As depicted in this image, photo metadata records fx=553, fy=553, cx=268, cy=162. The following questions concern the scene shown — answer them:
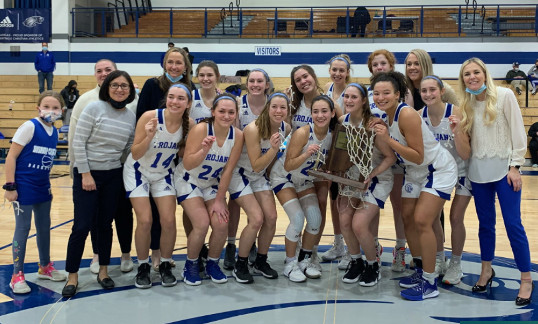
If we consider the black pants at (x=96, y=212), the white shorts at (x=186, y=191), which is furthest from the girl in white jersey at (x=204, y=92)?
the black pants at (x=96, y=212)

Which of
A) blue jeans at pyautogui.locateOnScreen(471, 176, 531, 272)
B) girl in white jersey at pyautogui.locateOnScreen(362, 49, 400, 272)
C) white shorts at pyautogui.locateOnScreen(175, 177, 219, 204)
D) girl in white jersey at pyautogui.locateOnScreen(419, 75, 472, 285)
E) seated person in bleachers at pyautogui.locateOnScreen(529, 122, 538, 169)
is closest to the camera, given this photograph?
blue jeans at pyautogui.locateOnScreen(471, 176, 531, 272)

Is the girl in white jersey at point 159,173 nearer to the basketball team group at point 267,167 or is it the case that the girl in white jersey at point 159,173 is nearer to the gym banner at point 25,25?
the basketball team group at point 267,167

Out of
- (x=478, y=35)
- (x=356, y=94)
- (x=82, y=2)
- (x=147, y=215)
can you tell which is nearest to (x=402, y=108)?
(x=356, y=94)

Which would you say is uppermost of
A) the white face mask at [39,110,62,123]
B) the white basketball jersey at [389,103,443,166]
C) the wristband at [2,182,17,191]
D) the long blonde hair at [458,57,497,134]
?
the long blonde hair at [458,57,497,134]

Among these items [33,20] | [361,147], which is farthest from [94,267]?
[33,20]

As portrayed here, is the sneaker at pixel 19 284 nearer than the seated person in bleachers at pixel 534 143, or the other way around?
the sneaker at pixel 19 284

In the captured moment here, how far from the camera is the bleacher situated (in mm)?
14617

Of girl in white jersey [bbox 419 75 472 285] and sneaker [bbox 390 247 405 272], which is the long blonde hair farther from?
sneaker [bbox 390 247 405 272]

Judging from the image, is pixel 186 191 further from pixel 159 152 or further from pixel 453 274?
pixel 453 274

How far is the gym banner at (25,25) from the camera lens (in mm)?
17766

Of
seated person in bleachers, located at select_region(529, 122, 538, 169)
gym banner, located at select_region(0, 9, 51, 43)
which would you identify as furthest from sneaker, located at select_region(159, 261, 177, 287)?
gym banner, located at select_region(0, 9, 51, 43)

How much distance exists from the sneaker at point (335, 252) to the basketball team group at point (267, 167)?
1.32ft

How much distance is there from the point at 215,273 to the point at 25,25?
1626cm

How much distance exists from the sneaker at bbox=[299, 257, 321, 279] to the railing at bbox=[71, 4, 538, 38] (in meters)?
13.9
